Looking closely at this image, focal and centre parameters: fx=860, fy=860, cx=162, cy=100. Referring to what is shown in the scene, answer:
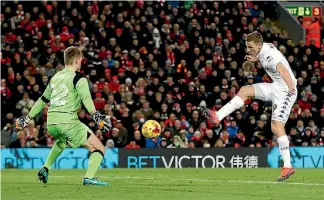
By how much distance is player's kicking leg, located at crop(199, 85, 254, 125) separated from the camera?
14.6m

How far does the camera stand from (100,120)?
503 inches

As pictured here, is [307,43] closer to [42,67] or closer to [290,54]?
[290,54]

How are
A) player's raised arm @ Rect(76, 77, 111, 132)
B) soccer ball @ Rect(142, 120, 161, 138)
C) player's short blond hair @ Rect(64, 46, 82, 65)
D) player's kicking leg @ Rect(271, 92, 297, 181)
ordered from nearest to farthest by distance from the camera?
player's raised arm @ Rect(76, 77, 111, 132), player's short blond hair @ Rect(64, 46, 82, 65), player's kicking leg @ Rect(271, 92, 297, 181), soccer ball @ Rect(142, 120, 161, 138)

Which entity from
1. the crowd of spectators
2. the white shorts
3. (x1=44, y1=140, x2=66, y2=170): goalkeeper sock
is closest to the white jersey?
the white shorts

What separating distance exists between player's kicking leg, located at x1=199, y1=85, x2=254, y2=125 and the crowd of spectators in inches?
350

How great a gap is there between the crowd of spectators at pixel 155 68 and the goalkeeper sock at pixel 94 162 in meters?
10.2

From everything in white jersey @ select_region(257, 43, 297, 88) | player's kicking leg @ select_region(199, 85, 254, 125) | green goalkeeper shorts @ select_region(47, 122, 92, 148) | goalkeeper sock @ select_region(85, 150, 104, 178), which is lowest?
goalkeeper sock @ select_region(85, 150, 104, 178)

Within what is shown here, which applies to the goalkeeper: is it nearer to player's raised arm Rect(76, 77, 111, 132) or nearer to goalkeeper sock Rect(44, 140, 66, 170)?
player's raised arm Rect(76, 77, 111, 132)

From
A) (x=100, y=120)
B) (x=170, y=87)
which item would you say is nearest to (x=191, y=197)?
(x=100, y=120)

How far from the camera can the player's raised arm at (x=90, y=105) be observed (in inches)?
503

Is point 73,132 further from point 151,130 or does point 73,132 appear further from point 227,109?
point 151,130

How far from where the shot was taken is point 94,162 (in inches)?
521

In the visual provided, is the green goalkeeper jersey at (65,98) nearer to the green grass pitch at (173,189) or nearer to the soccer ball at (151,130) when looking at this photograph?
the green grass pitch at (173,189)

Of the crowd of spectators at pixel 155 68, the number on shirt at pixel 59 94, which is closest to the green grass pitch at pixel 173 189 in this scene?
the number on shirt at pixel 59 94
